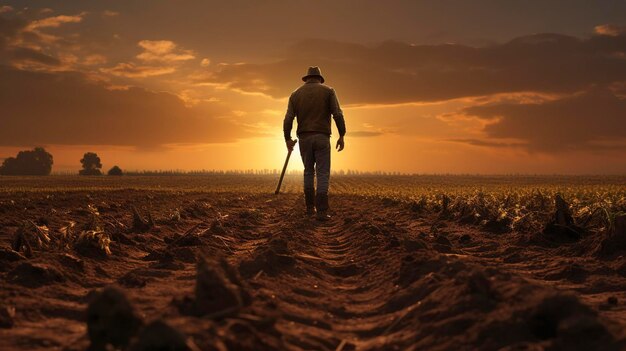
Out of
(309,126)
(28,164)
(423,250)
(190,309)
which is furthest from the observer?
(28,164)

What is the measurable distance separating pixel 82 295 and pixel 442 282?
316 cm

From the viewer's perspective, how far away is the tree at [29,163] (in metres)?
115

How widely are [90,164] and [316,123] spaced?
12178cm

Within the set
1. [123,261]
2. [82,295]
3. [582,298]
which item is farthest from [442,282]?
[123,261]

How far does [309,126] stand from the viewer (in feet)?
38.8

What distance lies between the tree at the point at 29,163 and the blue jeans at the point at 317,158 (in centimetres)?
12142

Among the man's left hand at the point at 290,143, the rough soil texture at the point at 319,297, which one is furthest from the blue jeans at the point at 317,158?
the rough soil texture at the point at 319,297

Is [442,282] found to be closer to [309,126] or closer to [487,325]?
[487,325]

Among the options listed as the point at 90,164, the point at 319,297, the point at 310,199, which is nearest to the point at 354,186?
the point at 310,199

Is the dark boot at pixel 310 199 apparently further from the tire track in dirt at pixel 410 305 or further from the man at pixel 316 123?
the tire track in dirt at pixel 410 305

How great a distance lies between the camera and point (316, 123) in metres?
11.8

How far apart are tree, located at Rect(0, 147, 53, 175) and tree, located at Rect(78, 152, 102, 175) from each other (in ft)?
24.7

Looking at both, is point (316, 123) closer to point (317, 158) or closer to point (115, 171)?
point (317, 158)

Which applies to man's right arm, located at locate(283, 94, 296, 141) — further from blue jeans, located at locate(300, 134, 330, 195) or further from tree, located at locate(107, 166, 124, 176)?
tree, located at locate(107, 166, 124, 176)
